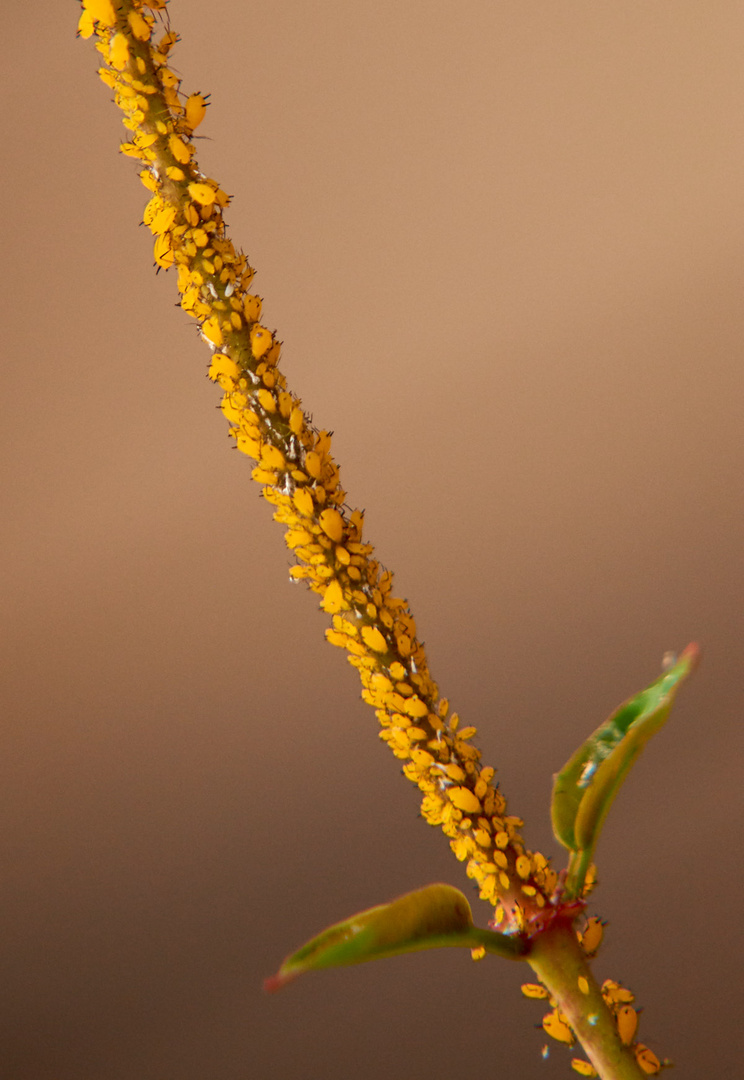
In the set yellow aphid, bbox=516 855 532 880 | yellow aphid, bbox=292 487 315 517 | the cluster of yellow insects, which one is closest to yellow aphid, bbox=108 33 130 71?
the cluster of yellow insects

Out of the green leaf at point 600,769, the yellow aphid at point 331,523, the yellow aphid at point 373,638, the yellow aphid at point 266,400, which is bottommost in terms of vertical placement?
the green leaf at point 600,769

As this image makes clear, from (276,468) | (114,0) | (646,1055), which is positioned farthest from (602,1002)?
(114,0)

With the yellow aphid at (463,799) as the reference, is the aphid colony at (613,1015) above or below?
below

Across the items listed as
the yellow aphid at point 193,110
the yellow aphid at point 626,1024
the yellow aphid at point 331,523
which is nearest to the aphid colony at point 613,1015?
the yellow aphid at point 626,1024

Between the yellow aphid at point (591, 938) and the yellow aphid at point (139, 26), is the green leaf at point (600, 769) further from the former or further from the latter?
the yellow aphid at point (139, 26)

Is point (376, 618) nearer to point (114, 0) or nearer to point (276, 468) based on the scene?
point (276, 468)

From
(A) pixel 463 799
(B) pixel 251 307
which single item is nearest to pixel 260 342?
(B) pixel 251 307

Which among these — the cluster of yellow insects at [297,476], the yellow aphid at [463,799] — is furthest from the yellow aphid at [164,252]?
the yellow aphid at [463,799]

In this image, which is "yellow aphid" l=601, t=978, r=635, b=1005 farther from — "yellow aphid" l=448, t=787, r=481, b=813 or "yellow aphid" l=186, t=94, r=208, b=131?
"yellow aphid" l=186, t=94, r=208, b=131

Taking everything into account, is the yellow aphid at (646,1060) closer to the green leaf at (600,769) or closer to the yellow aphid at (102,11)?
the green leaf at (600,769)
